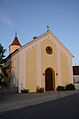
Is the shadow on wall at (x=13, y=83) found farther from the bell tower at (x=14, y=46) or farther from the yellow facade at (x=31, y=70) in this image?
the bell tower at (x=14, y=46)

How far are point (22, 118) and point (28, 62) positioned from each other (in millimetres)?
15966

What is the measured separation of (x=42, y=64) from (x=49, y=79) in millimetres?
2611

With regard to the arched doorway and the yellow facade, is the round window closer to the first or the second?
the arched doorway

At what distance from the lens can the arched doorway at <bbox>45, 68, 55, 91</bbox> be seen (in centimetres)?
2416

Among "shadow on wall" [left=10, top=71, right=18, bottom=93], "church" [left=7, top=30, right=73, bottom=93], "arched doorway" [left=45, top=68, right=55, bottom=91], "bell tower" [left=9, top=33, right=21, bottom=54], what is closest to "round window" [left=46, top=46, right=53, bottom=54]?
"church" [left=7, top=30, right=73, bottom=93]

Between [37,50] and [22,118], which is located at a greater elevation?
[37,50]

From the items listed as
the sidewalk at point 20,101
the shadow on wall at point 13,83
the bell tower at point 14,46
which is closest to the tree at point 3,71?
the shadow on wall at point 13,83

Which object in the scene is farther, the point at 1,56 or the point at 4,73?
the point at 4,73

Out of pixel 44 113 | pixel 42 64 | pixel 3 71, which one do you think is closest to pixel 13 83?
pixel 3 71

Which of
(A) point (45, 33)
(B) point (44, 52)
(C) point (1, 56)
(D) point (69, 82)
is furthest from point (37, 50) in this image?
(D) point (69, 82)

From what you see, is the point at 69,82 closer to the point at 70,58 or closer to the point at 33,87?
the point at 70,58

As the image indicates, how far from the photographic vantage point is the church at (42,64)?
72.3 ft

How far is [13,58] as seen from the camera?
968 inches

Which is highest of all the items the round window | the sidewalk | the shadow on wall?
the round window
